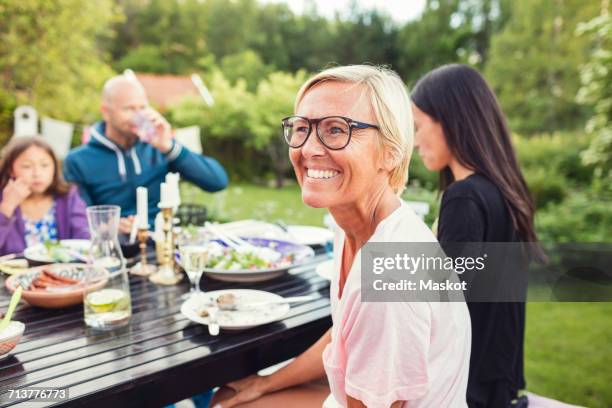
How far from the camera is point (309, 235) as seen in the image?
2732mm

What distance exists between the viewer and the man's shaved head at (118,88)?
3201 mm

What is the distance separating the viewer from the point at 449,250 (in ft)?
5.65

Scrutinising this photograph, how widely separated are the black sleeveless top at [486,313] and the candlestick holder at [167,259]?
107cm

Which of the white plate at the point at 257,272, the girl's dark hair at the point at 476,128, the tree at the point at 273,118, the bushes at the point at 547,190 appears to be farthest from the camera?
the tree at the point at 273,118

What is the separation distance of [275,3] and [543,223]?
67.2 feet

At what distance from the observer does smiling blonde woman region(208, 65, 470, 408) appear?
1.11 m

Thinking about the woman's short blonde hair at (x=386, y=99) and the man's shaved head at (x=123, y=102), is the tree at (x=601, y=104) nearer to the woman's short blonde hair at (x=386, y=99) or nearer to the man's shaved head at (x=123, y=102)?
the man's shaved head at (x=123, y=102)


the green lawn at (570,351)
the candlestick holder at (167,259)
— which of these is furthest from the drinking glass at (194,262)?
the green lawn at (570,351)

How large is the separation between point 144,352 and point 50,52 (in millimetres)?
8123

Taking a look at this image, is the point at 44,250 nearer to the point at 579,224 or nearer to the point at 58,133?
the point at 579,224

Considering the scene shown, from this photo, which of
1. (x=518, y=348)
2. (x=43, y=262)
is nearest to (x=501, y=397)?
(x=518, y=348)

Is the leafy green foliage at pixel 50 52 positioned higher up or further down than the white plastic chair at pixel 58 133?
higher up

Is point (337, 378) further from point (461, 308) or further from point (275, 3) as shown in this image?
point (275, 3)

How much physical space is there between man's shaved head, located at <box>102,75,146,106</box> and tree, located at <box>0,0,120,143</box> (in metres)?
5.52
